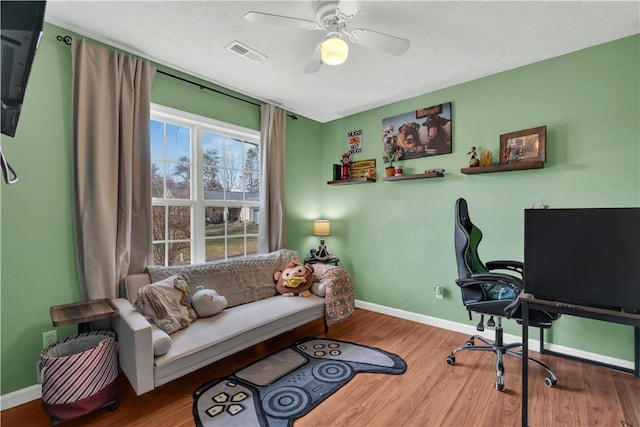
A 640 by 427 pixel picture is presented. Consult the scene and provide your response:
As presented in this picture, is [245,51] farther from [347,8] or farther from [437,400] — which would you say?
[437,400]

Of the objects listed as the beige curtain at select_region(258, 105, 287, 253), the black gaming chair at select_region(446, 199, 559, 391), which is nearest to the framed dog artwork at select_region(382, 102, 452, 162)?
the black gaming chair at select_region(446, 199, 559, 391)

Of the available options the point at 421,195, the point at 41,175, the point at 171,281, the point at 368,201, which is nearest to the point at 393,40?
the point at 421,195

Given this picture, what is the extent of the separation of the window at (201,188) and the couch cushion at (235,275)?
1.04 feet

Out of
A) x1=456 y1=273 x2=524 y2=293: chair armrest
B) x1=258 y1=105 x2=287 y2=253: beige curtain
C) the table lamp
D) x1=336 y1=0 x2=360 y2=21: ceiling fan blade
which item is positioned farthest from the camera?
the table lamp

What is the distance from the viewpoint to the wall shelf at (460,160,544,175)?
248 centimetres

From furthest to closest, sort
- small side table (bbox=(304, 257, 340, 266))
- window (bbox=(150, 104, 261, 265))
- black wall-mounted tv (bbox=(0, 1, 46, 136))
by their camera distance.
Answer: small side table (bbox=(304, 257, 340, 266)), window (bbox=(150, 104, 261, 265)), black wall-mounted tv (bbox=(0, 1, 46, 136))

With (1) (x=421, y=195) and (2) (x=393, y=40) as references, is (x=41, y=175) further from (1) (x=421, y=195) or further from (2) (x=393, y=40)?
(1) (x=421, y=195)

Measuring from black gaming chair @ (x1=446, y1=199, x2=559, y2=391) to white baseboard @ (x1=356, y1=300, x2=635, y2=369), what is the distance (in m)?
0.25

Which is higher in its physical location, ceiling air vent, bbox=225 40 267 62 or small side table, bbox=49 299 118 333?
ceiling air vent, bbox=225 40 267 62

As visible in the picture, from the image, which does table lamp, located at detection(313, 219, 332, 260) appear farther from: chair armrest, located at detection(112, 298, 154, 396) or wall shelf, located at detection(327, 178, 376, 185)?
chair armrest, located at detection(112, 298, 154, 396)

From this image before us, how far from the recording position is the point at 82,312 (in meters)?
1.88

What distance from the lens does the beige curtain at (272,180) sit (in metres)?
3.42

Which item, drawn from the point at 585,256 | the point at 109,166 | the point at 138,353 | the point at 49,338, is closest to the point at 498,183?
the point at 585,256

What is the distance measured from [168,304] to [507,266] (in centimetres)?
286
